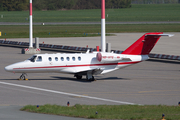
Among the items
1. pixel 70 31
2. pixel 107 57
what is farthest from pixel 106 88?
pixel 70 31

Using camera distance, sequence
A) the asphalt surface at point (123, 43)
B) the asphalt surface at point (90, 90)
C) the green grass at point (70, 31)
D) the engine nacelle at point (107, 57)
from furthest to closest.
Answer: the green grass at point (70, 31)
the asphalt surface at point (123, 43)
the engine nacelle at point (107, 57)
the asphalt surface at point (90, 90)

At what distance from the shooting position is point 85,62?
1300 inches

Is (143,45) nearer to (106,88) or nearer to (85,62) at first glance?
(85,62)

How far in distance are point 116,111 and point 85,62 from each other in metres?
13.4

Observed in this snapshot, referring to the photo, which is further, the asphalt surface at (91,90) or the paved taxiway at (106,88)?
the paved taxiway at (106,88)

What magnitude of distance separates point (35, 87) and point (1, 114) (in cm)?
1056

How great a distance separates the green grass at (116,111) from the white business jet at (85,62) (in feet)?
37.3

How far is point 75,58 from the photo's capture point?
3303 centimetres

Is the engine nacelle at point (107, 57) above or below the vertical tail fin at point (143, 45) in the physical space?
below

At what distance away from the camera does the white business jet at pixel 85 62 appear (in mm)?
32312

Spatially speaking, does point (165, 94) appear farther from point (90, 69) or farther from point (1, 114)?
point (1, 114)

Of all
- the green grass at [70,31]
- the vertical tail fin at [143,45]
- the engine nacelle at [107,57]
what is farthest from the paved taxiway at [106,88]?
the green grass at [70,31]

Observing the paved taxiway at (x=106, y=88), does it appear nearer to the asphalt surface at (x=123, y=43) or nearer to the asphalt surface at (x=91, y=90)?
the asphalt surface at (x=91, y=90)

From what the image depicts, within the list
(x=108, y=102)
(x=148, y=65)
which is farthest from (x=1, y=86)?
(x=148, y=65)
